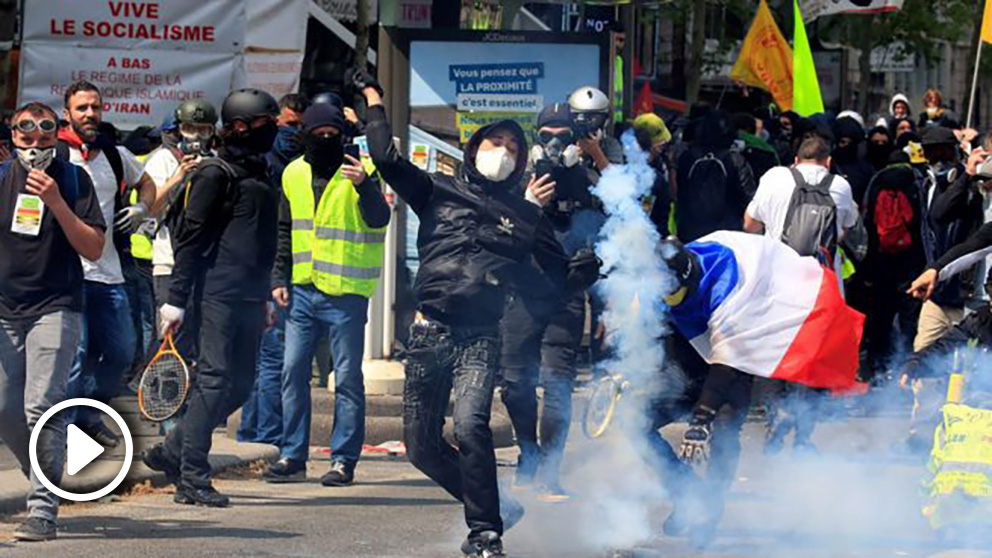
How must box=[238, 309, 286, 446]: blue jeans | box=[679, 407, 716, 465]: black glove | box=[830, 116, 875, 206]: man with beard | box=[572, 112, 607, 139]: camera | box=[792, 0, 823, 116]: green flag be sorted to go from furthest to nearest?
box=[792, 0, 823, 116]: green flag, box=[830, 116, 875, 206]: man with beard, box=[238, 309, 286, 446]: blue jeans, box=[572, 112, 607, 139]: camera, box=[679, 407, 716, 465]: black glove

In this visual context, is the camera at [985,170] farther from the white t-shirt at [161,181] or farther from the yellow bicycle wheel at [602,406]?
the white t-shirt at [161,181]

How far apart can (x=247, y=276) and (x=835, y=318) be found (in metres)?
2.70

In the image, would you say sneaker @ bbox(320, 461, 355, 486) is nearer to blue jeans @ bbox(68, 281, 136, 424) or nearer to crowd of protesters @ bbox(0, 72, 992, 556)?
crowd of protesters @ bbox(0, 72, 992, 556)

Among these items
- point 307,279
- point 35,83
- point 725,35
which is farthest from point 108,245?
point 725,35

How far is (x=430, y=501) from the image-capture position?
33.7 ft

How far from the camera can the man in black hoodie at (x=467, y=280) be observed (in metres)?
8.22

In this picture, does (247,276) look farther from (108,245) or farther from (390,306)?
(390,306)

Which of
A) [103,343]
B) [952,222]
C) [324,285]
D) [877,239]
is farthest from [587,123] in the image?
[877,239]

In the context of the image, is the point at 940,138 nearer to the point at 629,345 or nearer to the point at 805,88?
the point at 805,88

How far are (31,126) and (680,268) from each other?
2.60m

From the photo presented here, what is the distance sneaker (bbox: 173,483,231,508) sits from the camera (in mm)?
9766

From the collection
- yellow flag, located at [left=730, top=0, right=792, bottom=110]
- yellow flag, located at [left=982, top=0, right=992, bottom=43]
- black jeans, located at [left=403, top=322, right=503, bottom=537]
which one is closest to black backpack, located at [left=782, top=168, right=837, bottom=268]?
black jeans, located at [left=403, top=322, right=503, bottom=537]

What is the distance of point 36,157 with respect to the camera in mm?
8406
